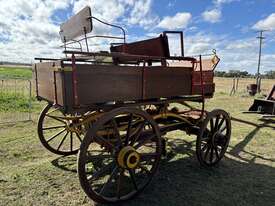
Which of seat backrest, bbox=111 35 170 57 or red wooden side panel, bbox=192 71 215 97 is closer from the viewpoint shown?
seat backrest, bbox=111 35 170 57

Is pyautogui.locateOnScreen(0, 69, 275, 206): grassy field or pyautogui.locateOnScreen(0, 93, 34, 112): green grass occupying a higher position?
pyautogui.locateOnScreen(0, 93, 34, 112): green grass

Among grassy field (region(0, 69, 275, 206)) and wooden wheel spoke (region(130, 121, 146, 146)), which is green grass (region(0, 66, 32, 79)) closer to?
grassy field (region(0, 69, 275, 206))

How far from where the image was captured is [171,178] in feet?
13.8

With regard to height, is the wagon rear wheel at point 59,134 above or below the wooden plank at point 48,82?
below

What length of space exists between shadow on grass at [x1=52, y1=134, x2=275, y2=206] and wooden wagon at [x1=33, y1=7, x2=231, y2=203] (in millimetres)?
213

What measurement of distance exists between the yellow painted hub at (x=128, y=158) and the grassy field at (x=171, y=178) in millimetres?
488

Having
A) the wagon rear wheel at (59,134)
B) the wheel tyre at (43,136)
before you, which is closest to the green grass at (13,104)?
the wagon rear wheel at (59,134)

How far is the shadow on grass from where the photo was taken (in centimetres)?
359

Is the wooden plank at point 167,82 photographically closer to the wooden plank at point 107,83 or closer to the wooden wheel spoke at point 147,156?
the wooden plank at point 107,83

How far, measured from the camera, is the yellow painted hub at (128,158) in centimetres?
335

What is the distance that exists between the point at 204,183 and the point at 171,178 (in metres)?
0.48

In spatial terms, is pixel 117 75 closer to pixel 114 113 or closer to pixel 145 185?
pixel 114 113

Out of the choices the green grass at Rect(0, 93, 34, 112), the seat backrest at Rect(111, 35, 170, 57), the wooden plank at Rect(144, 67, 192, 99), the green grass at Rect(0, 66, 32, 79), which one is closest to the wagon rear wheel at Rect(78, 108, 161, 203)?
the wooden plank at Rect(144, 67, 192, 99)

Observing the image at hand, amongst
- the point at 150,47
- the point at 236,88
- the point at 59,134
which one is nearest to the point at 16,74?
the point at 236,88
